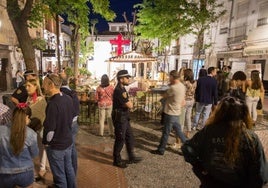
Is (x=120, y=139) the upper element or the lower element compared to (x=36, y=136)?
lower

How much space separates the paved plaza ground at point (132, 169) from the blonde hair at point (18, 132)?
1814mm

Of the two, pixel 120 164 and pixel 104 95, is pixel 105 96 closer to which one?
pixel 104 95

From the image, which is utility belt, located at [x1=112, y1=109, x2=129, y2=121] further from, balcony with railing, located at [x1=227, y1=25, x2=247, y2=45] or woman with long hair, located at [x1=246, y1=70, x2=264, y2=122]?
balcony with railing, located at [x1=227, y1=25, x2=247, y2=45]

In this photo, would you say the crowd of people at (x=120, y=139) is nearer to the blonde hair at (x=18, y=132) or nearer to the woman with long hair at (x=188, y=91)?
the blonde hair at (x=18, y=132)

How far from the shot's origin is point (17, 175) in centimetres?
253

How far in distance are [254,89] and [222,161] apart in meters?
5.90

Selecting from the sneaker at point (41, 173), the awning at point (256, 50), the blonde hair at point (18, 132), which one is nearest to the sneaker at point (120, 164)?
the sneaker at point (41, 173)

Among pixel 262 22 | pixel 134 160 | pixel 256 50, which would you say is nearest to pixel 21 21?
pixel 134 160

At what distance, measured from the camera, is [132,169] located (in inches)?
183

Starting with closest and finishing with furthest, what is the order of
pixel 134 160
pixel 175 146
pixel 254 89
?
pixel 134 160, pixel 175 146, pixel 254 89

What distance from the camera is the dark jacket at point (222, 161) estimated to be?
6.49ft

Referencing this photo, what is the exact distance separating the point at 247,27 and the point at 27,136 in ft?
60.9

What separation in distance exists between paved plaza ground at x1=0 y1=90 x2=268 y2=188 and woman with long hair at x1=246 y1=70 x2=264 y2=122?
47.9 inches

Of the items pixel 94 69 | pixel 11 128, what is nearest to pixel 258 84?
pixel 11 128
